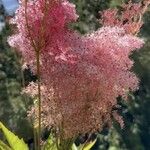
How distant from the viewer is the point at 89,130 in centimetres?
286

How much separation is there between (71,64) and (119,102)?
755cm

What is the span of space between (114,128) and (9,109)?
7.33 feet

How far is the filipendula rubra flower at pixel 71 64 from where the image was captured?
8.90 ft

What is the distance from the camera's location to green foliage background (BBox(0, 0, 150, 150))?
1021cm

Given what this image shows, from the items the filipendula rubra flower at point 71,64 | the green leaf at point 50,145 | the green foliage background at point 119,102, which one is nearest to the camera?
the filipendula rubra flower at point 71,64

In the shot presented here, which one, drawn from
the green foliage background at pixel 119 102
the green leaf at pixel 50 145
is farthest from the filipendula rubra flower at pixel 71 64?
the green foliage background at pixel 119 102

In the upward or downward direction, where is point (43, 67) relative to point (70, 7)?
downward

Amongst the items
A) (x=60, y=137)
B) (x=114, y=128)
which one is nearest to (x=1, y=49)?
(x=114, y=128)

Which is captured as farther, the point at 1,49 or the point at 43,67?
the point at 1,49

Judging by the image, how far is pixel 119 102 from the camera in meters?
10.3

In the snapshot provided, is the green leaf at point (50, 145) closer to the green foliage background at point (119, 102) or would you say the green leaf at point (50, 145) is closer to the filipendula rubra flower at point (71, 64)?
the filipendula rubra flower at point (71, 64)

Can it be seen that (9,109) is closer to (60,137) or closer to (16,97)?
(16,97)

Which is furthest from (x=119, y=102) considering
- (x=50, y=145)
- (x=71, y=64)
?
(x=71, y=64)

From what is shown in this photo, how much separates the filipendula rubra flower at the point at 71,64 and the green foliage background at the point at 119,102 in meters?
7.17
